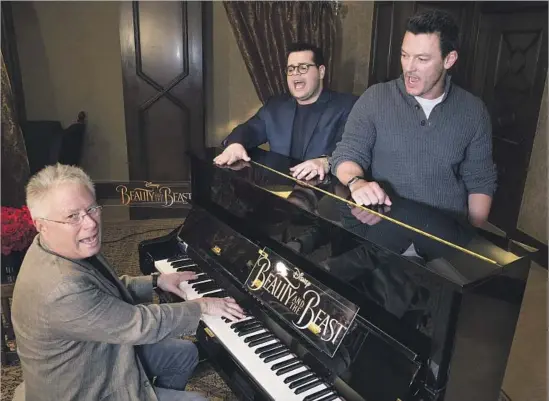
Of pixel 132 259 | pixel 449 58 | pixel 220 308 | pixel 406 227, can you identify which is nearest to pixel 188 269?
pixel 220 308

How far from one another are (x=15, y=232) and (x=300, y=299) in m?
1.44

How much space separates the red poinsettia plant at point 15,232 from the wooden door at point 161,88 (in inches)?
83.3

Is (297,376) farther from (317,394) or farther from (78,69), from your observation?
(78,69)

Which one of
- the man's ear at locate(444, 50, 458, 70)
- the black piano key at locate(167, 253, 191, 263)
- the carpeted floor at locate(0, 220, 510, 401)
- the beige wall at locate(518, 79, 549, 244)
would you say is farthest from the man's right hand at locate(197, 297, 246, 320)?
the beige wall at locate(518, 79, 549, 244)

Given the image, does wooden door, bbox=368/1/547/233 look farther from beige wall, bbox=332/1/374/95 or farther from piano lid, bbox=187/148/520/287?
piano lid, bbox=187/148/520/287

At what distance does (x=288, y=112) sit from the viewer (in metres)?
2.37

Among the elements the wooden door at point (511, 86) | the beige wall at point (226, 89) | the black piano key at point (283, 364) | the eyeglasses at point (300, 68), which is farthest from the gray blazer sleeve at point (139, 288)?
the wooden door at point (511, 86)

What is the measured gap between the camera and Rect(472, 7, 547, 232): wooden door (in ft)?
10.7

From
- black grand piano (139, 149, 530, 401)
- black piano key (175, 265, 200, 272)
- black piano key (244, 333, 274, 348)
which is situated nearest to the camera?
black grand piano (139, 149, 530, 401)

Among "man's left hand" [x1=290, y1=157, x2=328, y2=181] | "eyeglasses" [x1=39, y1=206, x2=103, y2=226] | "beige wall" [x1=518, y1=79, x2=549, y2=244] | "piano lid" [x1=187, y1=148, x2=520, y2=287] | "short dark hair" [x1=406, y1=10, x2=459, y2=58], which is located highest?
"short dark hair" [x1=406, y1=10, x2=459, y2=58]

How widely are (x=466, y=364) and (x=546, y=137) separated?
2.96m

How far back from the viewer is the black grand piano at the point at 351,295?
958 mm

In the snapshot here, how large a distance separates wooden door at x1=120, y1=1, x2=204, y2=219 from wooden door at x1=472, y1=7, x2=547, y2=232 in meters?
2.42

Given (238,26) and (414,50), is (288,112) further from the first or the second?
(238,26)
